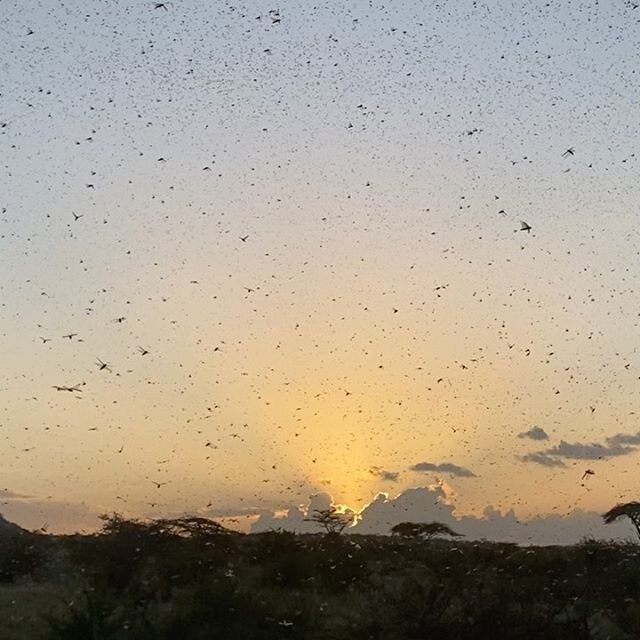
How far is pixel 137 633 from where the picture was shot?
18.9 metres

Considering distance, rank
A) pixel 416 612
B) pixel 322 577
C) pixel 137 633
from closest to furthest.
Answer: pixel 137 633, pixel 416 612, pixel 322 577

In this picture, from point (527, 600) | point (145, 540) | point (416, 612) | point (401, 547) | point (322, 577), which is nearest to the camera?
point (416, 612)

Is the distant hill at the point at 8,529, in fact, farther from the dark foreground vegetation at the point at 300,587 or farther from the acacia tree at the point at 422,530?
the acacia tree at the point at 422,530

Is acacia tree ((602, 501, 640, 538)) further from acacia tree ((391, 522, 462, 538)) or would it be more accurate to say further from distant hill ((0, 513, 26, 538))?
distant hill ((0, 513, 26, 538))

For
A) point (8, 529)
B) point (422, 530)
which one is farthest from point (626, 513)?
point (8, 529)

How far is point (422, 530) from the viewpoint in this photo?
50969 mm

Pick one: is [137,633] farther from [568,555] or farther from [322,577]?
[568,555]

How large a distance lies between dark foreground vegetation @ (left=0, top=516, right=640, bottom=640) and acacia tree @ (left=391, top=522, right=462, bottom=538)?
3.92 m

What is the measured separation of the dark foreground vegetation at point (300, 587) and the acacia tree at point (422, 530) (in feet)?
12.9

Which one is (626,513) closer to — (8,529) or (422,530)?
(422,530)

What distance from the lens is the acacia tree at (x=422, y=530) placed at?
166ft

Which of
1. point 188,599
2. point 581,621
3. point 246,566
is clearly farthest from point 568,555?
point 188,599

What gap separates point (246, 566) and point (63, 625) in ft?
57.9

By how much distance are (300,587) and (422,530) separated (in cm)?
1798
